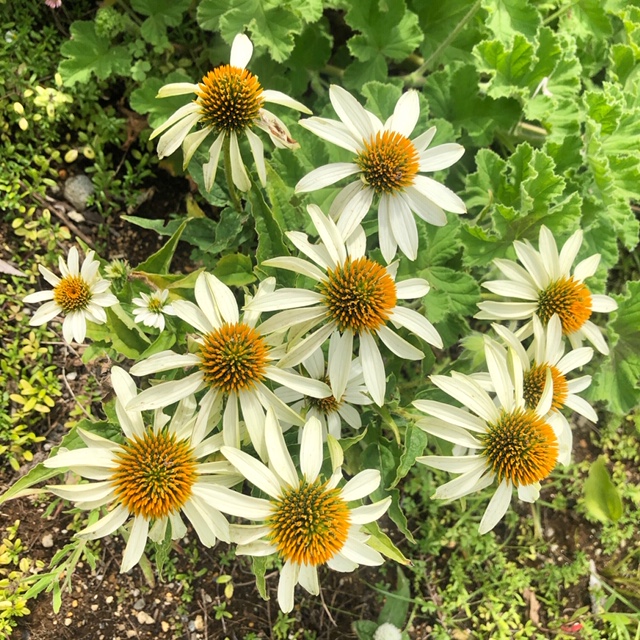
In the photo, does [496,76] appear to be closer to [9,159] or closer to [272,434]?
[272,434]

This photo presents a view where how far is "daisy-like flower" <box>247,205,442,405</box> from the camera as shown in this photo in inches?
47.7

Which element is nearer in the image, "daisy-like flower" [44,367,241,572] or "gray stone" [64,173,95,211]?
"daisy-like flower" [44,367,241,572]

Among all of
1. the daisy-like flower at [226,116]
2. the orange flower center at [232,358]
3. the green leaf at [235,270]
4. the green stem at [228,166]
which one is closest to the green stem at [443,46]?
the daisy-like flower at [226,116]

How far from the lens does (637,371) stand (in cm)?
195

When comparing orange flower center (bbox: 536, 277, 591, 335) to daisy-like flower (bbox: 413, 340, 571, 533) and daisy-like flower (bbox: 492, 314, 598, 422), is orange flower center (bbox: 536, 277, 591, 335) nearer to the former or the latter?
daisy-like flower (bbox: 492, 314, 598, 422)

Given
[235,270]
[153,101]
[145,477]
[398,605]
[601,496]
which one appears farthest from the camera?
[601,496]

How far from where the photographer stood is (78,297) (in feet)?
4.84

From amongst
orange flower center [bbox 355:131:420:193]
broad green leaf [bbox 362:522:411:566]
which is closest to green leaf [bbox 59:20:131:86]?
orange flower center [bbox 355:131:420:193]

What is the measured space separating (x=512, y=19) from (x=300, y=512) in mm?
1785

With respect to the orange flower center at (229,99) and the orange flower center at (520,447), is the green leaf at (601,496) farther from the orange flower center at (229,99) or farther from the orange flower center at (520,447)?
the orange flower center at (229,99)

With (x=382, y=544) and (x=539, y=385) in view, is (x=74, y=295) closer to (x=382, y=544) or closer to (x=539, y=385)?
(x=382, y=544)

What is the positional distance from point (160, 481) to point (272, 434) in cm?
25

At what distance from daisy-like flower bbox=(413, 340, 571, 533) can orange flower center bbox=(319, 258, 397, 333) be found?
0.24 m

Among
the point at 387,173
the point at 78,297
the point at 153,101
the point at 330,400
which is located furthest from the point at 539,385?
the point at 153,101
